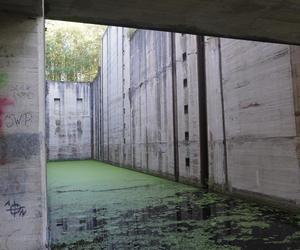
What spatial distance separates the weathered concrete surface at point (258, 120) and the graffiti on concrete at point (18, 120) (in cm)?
456

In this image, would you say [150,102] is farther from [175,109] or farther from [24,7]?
[24,7]

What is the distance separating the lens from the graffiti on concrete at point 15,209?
421 centimetres

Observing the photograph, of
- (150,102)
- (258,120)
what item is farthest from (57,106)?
(258,120)

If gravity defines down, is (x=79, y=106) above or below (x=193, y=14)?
above

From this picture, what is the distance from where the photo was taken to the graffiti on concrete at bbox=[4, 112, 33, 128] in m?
4.33

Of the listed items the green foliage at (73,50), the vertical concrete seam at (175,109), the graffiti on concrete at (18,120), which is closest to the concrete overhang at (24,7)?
the graffiti on concrete at (18,120)

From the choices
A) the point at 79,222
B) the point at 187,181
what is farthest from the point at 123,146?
the point at 79,222

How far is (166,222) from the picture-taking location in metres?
6.11

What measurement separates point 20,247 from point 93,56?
38.0 metres

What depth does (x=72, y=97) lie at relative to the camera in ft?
96.9

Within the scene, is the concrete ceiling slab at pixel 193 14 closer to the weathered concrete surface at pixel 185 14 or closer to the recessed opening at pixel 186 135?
the weathered concrete surface at pixel 185 14

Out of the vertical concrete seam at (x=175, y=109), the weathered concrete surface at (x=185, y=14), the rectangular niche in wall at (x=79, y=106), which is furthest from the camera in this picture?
the rectangular niche in wall at (x=79, y=106)

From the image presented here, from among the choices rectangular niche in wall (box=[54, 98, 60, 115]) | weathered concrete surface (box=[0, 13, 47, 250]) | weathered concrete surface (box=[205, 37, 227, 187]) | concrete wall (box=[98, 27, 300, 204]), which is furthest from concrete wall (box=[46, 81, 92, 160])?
weathered concrete surface (box=[0, 13, 47, 250])

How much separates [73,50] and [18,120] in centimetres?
3817
